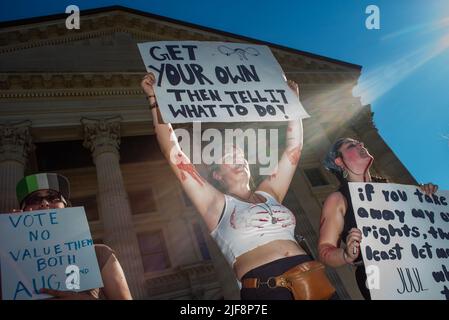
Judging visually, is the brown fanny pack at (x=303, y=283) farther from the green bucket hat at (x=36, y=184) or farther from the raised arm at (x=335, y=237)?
the green bucket hat at (x=36, y=184)

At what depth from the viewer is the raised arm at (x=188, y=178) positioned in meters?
3.91

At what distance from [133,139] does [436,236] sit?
17247 millimetres

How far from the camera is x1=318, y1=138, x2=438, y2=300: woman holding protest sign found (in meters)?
3.42

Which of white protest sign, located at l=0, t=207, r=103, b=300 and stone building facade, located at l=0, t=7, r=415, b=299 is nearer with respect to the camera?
white protest sign, located at l=0, t=207, r=103, b=300

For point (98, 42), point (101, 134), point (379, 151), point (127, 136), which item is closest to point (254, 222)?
point (101, 134)

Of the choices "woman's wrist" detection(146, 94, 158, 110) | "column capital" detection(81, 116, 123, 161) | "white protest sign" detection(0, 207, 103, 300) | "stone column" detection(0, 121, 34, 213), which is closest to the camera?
"white protest sign" detection(0, 207, 103, 300)

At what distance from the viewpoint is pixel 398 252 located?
3.47 metres

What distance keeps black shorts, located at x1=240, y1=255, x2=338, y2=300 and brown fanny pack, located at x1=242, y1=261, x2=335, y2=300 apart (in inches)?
1.5

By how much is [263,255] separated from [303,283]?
45cm

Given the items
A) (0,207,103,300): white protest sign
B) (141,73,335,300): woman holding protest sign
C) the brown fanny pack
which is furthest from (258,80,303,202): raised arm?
(0,207,103,300): white protest sign

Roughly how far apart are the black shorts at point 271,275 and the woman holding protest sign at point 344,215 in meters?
0.31

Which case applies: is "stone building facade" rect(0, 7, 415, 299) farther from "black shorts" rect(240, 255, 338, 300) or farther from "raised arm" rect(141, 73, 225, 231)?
"black shorts" rect(240, 255, 338, 300)
